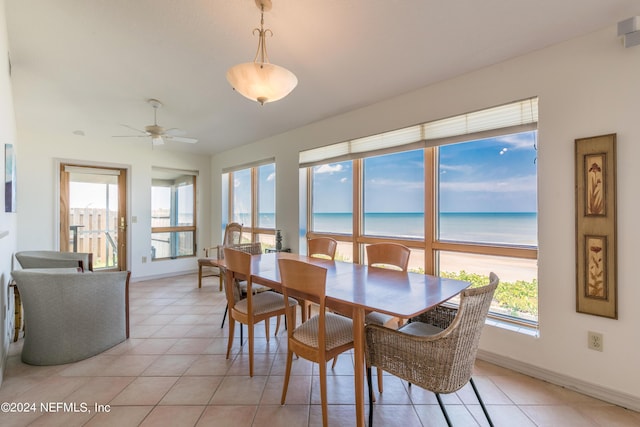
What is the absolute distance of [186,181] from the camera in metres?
5.71

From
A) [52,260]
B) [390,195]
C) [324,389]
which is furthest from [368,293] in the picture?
[52,260]

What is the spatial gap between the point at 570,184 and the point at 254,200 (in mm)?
4334

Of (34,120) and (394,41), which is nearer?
(394,41)

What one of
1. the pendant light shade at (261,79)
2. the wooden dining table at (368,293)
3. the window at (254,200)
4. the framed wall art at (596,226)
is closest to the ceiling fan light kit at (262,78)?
the pendant light shade at (261,79)

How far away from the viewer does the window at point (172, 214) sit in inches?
207

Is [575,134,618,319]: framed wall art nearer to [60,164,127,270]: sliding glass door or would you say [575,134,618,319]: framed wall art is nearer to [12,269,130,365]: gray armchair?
[12,269,130,365]: gray armchair

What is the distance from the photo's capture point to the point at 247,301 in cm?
209

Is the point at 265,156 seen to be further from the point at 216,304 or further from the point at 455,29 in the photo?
the point at 455,29

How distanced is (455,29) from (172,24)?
6.30 ft

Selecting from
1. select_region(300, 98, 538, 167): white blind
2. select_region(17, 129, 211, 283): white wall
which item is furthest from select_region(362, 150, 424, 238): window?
select_region(17, 129, 211, 283): white wall

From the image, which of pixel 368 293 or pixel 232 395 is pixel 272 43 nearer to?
pixel 368 293

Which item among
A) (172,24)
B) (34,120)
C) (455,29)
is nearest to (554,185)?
(455,29)

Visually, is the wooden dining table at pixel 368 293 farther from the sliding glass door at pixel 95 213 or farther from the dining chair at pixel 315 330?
the sliding glass door at pixel 95 213

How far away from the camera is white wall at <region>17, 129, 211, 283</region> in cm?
398
